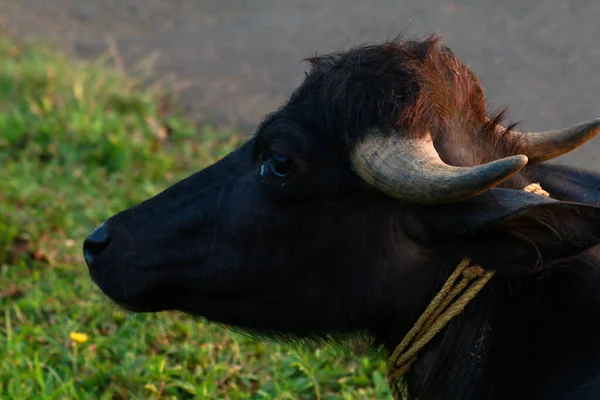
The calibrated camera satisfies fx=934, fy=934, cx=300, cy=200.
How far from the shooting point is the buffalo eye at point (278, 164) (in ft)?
9.41

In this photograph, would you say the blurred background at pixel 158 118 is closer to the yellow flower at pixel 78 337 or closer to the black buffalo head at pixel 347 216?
the yellow flower at pixel 78 337

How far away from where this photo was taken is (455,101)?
293 centimetres

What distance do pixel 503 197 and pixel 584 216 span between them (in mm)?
249

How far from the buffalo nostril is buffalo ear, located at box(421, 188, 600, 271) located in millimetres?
1162

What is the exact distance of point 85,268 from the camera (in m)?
5.13

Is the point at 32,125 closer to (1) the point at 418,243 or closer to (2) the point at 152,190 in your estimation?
(2) the point at 152,190

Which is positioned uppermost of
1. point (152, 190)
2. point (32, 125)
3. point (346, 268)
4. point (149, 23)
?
point (149, 23)

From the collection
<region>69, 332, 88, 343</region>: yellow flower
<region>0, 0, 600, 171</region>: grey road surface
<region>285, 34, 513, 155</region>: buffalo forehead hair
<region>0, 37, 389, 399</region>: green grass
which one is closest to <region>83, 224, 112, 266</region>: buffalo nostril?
<region>0, 37, 389, 399</region>: green grass

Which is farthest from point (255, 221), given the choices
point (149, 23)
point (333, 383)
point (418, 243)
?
point (149, 23)

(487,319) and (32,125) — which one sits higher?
(32,125)

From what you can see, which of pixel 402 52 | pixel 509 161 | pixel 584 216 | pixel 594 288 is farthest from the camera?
pixel 402 52

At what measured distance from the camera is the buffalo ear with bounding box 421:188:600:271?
2490 millimetres

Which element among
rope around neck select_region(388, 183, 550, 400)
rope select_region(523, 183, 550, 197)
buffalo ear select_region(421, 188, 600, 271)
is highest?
rope select_region(523, 183, 550, 197)

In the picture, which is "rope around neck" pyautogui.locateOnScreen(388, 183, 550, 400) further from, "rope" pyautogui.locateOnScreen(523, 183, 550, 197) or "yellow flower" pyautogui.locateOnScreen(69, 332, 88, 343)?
"yellow flower" pyautogui.locateOnScreen(69, 332, 88, 343)
